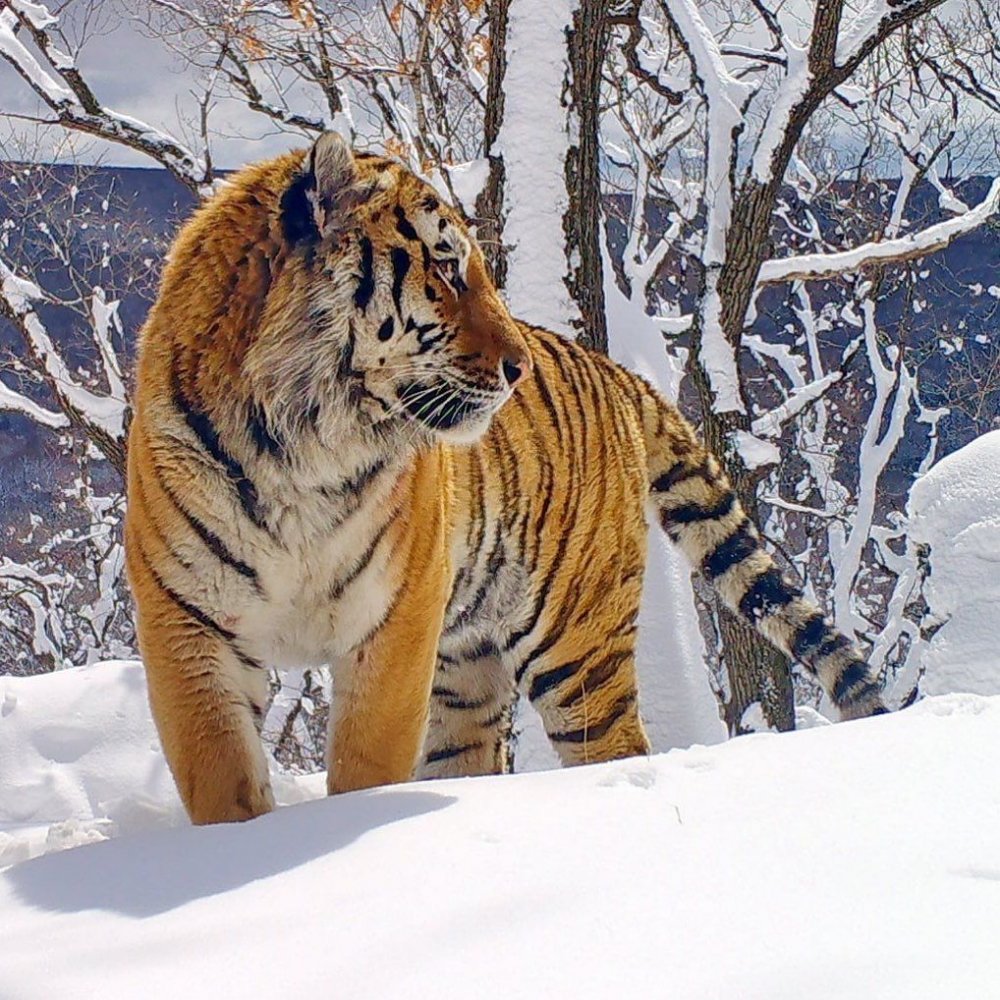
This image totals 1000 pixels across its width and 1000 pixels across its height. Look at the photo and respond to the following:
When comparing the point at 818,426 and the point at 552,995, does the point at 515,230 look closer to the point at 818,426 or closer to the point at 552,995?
the point at 552,995

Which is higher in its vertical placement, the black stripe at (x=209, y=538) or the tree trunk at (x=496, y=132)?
the tree trunk at (x=496, y=132)

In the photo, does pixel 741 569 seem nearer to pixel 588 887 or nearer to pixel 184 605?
pixel 184 605

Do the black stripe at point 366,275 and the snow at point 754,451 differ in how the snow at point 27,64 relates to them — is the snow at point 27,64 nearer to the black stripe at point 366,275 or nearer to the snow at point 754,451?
the snow at point 754,451

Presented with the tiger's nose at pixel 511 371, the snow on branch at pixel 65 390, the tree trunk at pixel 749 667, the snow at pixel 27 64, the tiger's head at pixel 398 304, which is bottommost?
the tree trunk at pixel 749 667

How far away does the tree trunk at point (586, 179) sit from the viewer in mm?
5734

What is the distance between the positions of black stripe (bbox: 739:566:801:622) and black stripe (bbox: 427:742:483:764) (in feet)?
3.53

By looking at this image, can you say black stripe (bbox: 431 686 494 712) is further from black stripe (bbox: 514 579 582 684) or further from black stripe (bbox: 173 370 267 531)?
black stripe (bbox: 173 370 267 531)

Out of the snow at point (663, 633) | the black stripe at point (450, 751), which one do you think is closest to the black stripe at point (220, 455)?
the black stripe at point (450, 751)

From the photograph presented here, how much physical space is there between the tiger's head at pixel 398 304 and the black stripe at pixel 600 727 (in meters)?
1.32

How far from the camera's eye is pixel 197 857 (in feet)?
6.94

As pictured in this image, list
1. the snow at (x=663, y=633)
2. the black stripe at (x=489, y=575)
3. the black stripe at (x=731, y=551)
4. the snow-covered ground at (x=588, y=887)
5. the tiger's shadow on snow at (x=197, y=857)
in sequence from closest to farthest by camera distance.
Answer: the snow-covered ground at (x=588, y=887) < the tiger's shadow on snow at (x=197, y=857) < the black stripe at (x=489, y=575) < the black stripe at (x=731, y=551) < the snow at (x=663, y=633)

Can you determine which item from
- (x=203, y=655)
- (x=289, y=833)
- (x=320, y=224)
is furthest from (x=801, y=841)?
(x=320, y=224)

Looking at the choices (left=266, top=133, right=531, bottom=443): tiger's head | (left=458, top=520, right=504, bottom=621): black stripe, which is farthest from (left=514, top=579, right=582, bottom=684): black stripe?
(left=266, top=133, right=531, bottom=443): tiger's head

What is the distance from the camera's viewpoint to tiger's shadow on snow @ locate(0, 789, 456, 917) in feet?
6.34
